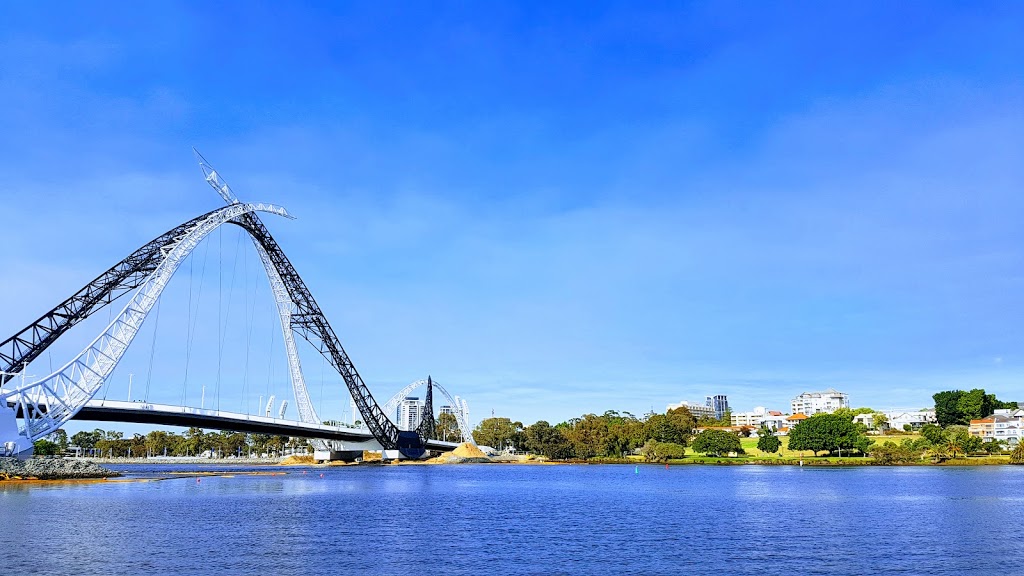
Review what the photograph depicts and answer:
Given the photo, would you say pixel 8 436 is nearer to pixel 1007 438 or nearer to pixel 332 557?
pixel 332 557

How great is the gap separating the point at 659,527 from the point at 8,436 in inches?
2331

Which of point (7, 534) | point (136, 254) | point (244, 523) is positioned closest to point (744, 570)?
point (244, 523)

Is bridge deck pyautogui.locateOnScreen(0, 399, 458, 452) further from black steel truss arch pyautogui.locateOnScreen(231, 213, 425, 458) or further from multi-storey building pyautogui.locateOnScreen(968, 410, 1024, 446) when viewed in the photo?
multi-storey building pyautogui.locateOnScreen(968, 410, 1024, 446)

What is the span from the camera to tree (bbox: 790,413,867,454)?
167375mm

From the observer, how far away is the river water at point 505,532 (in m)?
33.2

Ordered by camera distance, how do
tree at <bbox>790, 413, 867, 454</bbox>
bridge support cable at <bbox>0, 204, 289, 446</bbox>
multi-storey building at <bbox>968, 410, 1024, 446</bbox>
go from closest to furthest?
bridge support cable at <bbox>0, 204, 289, 446</bbox> < tree at <bbox>790, 413, 867, 454</bbox> < multi-storey building at <bbox>968, 410, 1024, 446</bbox>

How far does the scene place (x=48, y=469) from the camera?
79938 millimetres

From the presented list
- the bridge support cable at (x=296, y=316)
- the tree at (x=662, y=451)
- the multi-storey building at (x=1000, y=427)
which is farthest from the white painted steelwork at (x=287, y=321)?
the multi-storey building at (x=1000, y=427)

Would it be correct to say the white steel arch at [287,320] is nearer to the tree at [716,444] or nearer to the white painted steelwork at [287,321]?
the white painted steelwork at [287,321]

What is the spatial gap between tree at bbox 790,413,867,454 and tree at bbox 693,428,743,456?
1438 cm

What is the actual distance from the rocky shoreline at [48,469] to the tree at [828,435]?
14051cm

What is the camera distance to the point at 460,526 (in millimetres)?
48594

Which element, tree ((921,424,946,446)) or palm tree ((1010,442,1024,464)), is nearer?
palm tree ((1010,442,1024,464))

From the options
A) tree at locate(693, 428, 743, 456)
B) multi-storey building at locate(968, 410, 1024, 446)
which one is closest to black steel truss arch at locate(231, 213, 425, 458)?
tree at locate(693, 428, 743, 456)
